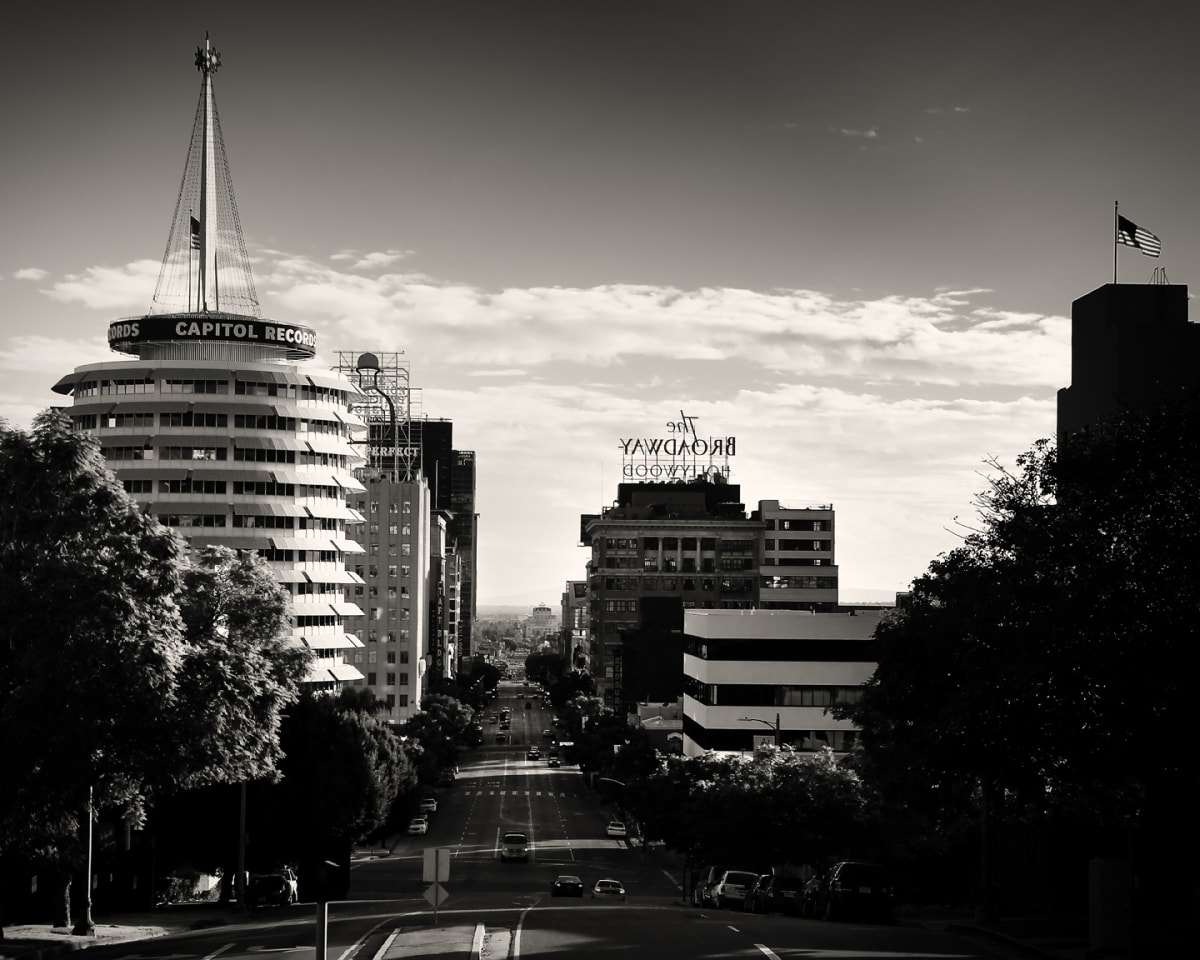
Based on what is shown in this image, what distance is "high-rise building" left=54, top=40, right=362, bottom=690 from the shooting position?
132250 millimetres

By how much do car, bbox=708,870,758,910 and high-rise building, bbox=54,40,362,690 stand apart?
81.0 meters

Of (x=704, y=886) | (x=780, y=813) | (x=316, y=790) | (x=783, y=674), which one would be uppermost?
(x=783, y=674)

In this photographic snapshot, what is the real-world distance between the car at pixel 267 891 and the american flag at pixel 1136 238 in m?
51.4

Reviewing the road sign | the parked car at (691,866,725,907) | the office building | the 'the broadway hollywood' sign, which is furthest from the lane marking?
the 'the broadway hollywood' sign

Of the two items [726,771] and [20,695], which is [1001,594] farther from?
[726,771]

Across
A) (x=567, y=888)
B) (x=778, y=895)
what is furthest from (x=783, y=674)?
(x=778, y=895)

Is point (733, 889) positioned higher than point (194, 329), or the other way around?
point (194, 329)

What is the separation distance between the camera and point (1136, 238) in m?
74.8

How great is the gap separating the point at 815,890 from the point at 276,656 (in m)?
21.3

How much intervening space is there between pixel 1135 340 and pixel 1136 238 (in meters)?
40.3

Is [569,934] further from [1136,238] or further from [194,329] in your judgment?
[194,329]

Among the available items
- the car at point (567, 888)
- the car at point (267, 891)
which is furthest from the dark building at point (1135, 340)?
the car at point (267, 891)

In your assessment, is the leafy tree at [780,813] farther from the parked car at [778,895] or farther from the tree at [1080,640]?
the tree at [1080,640]

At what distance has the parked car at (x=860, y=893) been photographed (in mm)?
41781
